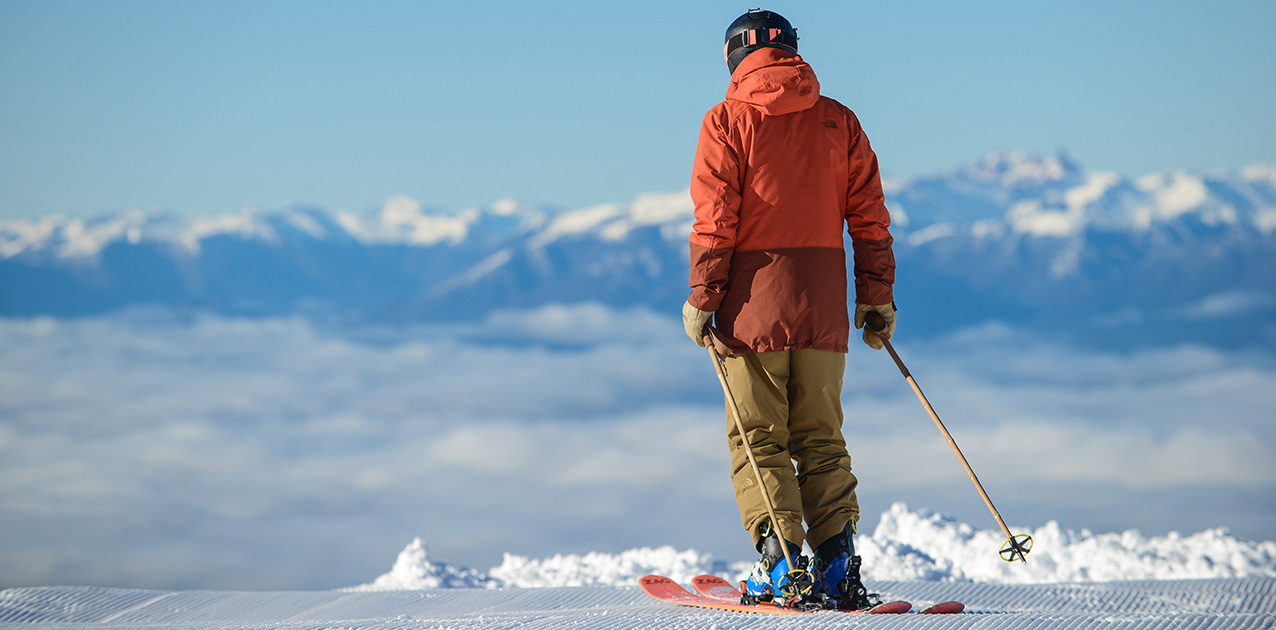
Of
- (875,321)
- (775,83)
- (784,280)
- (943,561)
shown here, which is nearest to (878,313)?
(875,321)

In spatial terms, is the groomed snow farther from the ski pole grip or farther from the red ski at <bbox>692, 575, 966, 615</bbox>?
the ski pole grip

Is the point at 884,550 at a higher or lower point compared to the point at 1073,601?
higher

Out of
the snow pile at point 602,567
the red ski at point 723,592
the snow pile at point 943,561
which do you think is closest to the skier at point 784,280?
the red ski at point 723,592

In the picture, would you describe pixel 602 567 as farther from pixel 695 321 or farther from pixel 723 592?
pixel 695 321

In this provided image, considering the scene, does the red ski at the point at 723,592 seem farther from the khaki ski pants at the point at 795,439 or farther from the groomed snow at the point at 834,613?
the khaki ski pants at the point at 795,439

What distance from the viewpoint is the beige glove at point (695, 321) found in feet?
11.1

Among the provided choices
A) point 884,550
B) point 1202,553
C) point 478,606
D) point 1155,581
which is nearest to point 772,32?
point 478,606

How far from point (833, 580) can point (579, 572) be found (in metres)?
2.98

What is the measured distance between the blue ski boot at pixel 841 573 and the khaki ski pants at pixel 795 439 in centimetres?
4

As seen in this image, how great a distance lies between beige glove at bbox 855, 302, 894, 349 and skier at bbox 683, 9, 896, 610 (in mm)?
39

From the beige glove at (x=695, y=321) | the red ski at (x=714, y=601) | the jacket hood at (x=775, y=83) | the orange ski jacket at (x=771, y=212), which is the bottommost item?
the red ski at (x=714, y=601)

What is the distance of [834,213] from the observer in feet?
11.4

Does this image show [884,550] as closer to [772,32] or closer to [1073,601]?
[1073,601]

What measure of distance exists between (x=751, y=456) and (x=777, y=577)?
41 cm
